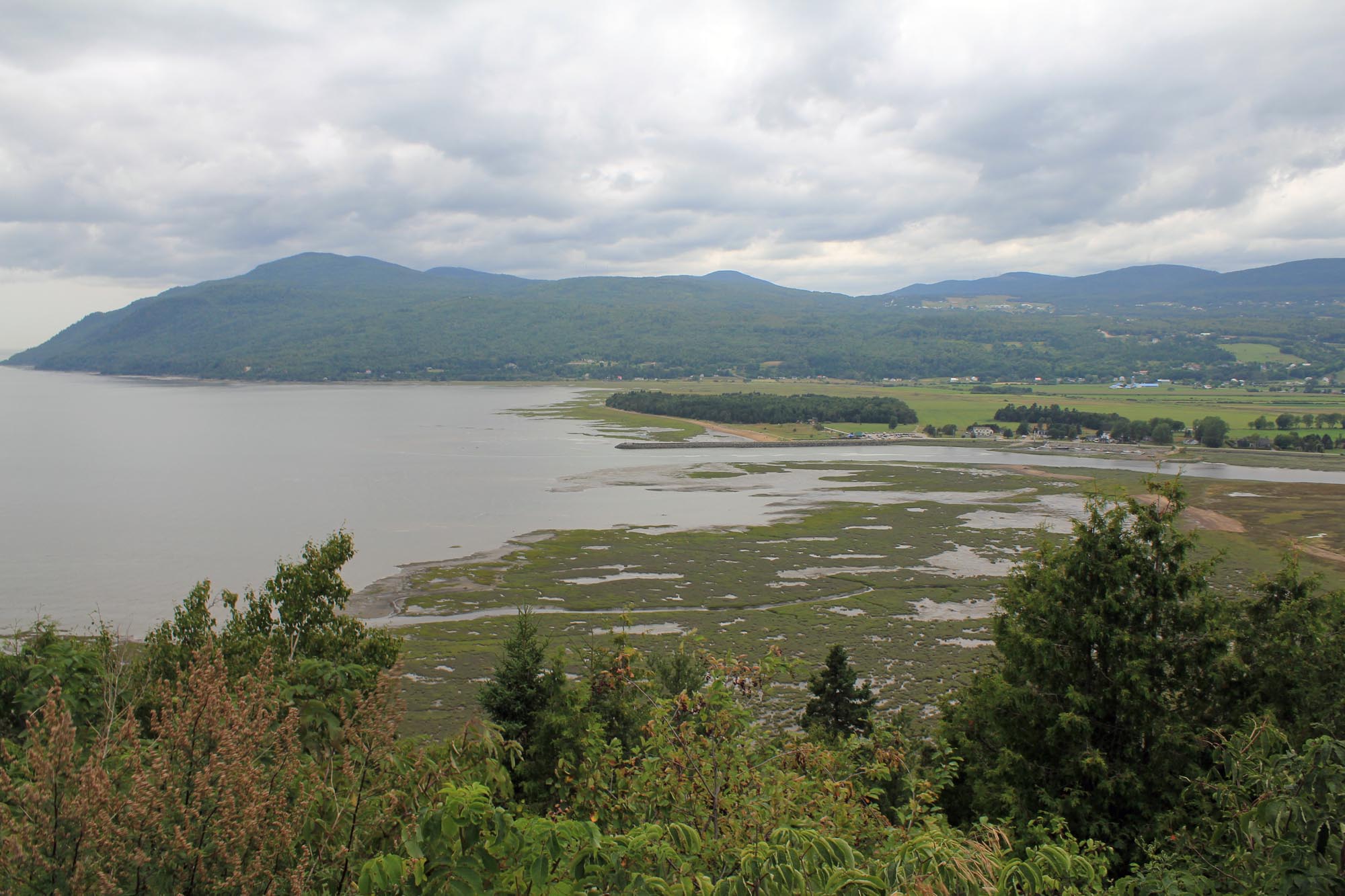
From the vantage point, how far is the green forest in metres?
2.76

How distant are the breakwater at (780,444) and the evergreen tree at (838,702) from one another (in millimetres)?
61374

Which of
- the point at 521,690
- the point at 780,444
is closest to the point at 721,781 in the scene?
the point at 521,690

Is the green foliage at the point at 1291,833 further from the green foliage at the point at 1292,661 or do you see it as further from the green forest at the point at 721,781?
the green foliage at the point at 1292,661

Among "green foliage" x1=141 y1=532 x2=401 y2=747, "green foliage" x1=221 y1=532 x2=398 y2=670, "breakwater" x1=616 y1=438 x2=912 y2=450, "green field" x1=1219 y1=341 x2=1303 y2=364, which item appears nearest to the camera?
"green foliage" x1=141 y1=532 x2=401 y2=747

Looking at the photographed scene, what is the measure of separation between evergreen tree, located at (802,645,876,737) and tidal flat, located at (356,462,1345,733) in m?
1.28

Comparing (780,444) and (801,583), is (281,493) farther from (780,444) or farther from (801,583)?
(780,444)

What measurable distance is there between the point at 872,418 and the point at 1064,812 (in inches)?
3775

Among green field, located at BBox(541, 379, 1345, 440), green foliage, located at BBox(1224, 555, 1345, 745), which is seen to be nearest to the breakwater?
green field, located at BBox(541, 379, 1345, 440)

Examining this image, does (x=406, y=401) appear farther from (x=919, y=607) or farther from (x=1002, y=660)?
(x=1002, y=660)

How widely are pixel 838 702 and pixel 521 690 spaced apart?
669 centimetres

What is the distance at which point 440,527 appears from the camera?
41.5 meters

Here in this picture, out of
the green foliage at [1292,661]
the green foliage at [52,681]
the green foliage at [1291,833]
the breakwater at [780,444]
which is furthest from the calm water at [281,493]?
the green foliage at [1292,661]

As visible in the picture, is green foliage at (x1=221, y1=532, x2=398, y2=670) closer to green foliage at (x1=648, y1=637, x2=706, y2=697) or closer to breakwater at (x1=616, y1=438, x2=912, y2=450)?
green foliage at (x1=648, y1=637, x2=706, y2=697)

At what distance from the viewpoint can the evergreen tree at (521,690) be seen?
12383mm
